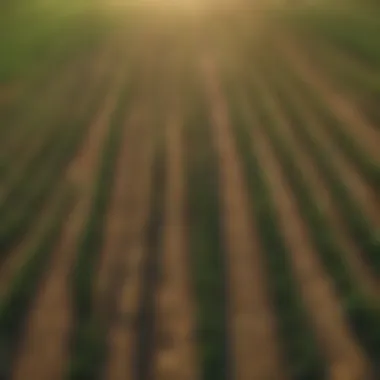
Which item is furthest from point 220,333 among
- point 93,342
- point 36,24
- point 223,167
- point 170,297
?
point 36,24

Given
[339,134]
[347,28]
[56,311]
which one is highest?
[347,28]

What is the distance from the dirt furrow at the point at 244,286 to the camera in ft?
5.61

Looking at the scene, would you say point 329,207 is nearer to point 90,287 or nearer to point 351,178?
point 351,178

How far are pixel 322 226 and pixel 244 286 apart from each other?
0.35 metres

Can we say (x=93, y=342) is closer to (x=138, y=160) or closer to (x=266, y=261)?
(x=266, y=261)

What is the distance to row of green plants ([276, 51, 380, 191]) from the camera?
229cm

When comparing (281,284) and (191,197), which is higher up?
(191,197)

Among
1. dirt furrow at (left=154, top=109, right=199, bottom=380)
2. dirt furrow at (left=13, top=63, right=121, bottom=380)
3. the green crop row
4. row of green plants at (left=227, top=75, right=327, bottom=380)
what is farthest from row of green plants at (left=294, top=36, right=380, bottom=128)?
the green crop row

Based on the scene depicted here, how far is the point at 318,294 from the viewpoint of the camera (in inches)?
73.3

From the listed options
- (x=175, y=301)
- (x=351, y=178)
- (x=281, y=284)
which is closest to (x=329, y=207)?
(x=351, y=178)

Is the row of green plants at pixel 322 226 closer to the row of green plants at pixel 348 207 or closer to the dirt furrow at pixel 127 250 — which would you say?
the row of green plants at pixel 348 207

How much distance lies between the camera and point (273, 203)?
219 cm

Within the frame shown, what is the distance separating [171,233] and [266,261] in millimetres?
318

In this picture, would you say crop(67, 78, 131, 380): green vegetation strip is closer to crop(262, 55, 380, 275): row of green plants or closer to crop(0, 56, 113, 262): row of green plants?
crop(0, 56, 113, 262): row of green plants
